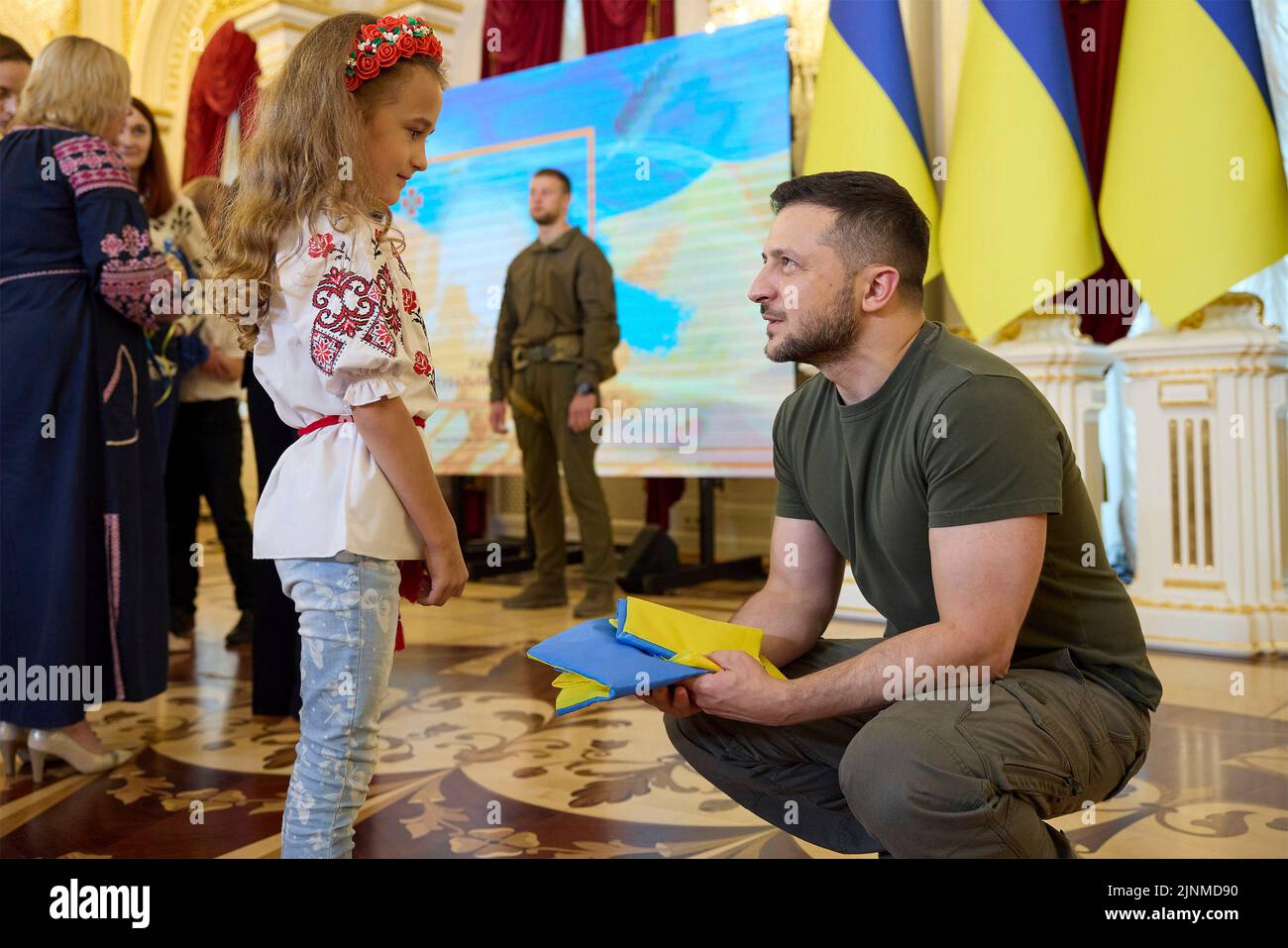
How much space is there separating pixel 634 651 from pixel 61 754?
5.00 ft

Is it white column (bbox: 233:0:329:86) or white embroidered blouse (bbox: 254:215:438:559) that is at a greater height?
white column (bbox: 233:0:329:86)

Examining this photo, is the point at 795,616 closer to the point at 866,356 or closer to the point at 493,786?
the point at 866,356

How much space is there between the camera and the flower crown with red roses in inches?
51.8

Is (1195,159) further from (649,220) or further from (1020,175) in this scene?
(649,220)

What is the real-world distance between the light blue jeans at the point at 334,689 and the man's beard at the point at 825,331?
557mm

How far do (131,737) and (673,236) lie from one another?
111 inches

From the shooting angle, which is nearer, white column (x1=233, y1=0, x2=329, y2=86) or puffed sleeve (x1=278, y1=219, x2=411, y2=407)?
puffed sleeve (x1=278, y1=219, x2=411, y2=407)

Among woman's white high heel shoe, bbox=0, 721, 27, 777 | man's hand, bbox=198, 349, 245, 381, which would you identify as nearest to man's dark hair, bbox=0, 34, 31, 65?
man's hand, bbox=198, 349, 245, 381

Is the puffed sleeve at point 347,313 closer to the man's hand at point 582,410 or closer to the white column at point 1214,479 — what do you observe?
the white column at point 1214,479

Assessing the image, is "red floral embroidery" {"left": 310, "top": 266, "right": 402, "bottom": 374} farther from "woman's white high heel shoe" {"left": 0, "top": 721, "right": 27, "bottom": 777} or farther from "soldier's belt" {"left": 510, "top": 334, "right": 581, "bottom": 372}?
"soldier's belt" {"left": 510, "top": 334, "right": 581, "bottom": 372}

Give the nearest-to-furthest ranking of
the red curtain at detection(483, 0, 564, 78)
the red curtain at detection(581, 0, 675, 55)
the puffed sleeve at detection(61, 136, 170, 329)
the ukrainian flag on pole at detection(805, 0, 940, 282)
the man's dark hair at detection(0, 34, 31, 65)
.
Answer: the puffed sleeve at detection(61, 136, 170, 329) → the man's dark hair at detection(0, 34, 31, 65) → the ukrainian flag on pole at detection(805, 0, 940, 282) → the red curtain at detection(581, 0, 675, 55) → the red curtain at detection(483, 0, 564, 78)

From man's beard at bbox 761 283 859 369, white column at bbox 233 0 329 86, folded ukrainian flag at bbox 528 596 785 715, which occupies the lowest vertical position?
folded ukrainian flag at bbox 528 596 785 715

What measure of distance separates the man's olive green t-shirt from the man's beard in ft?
0.25

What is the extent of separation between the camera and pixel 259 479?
258 cm
